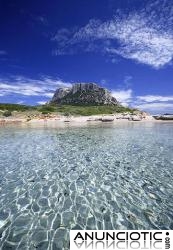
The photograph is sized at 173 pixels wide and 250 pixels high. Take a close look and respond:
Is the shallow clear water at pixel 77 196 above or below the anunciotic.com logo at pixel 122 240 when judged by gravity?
below

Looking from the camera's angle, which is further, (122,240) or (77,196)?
(77,196)

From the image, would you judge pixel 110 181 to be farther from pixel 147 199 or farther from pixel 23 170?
pixel 23 170

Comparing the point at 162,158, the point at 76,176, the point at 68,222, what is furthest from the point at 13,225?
the point at 162,158

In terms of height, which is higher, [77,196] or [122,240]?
[122,240]

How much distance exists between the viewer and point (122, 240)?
5918 mm

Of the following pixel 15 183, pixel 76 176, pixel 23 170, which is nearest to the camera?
pixel 15 183

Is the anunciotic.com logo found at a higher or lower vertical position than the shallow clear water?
higher

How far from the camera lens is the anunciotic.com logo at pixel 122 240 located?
577 cm

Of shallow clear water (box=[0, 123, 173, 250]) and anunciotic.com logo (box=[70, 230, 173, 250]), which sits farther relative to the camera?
shallow clear water (box=[0, 123, 173, 250])

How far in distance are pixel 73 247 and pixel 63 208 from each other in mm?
3269

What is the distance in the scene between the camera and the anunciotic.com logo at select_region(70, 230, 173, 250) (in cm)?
577

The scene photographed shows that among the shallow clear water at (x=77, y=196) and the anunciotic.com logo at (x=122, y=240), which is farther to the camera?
the shallow clear water at (x=77, y=196)

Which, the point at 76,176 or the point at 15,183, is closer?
the point at 15,183

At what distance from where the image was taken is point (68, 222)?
8312 mm
